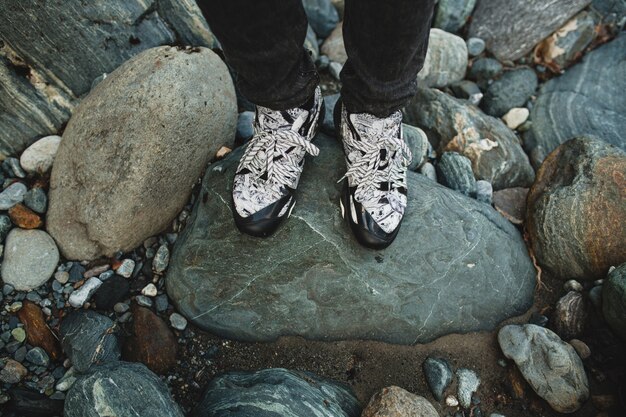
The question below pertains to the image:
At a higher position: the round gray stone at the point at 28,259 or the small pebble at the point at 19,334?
the round gray stone at the point at 28,259

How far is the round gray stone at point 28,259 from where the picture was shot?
252cm

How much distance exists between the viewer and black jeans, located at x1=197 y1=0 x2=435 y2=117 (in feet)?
4.98

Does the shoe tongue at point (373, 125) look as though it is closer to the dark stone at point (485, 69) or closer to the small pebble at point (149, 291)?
the small pebble at point (149, 291)

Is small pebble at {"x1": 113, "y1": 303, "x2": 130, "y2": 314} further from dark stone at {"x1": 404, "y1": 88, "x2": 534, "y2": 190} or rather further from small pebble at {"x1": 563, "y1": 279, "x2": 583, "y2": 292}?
small pebble at {"x1": 563, "y1": 279, "x2": 583, "y2": 292}

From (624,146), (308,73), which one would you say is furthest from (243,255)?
(624,146)

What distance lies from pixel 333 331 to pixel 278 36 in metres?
1.38

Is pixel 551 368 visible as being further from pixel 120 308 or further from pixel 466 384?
pixel 120 308

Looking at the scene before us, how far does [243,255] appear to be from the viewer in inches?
94.0

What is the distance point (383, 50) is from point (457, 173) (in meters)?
1.47

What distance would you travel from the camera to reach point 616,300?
7.43 feet

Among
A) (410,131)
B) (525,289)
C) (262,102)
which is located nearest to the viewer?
(262,102)

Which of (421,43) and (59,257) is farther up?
(421,43)

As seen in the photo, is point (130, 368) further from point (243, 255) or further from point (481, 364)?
point (481, 364)

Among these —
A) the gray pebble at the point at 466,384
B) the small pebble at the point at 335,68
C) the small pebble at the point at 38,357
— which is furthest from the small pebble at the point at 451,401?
the small pebble at the point at 335,68
